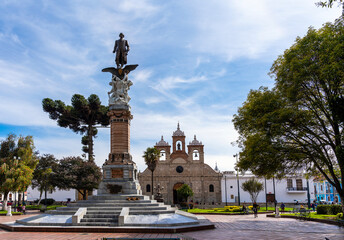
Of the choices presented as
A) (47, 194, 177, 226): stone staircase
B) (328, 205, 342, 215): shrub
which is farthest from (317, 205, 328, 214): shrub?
(47, 194, 177, 226): stone staircase

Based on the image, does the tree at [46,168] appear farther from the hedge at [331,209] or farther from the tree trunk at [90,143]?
the hedge at [331,209]

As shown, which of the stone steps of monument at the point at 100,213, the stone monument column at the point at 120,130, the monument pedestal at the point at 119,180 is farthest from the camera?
the stone monument column at the point at 120,130

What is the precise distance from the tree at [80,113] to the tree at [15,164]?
8.70 metres

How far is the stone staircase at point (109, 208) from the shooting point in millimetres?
15414

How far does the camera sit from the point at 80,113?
4078cm

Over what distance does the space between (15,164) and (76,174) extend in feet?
30.7

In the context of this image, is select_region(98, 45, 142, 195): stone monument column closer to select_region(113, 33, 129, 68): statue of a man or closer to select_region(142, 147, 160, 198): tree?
select_region(113, 33, 129, 68): statue of a man

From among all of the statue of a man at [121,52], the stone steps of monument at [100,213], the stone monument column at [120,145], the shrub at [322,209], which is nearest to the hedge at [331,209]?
the shrub at [322,209]

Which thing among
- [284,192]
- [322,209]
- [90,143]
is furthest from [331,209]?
[284,192]

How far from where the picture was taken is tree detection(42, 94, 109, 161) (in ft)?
132

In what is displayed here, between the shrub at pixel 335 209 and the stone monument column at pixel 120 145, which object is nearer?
the stone monument column at pixel 120 145

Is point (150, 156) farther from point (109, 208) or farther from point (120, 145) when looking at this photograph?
point (109, 208)

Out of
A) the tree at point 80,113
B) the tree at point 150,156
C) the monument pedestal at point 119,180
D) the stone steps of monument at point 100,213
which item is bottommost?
the stone steps of monument at point 100,213

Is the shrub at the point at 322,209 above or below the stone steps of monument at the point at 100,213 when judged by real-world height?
below
